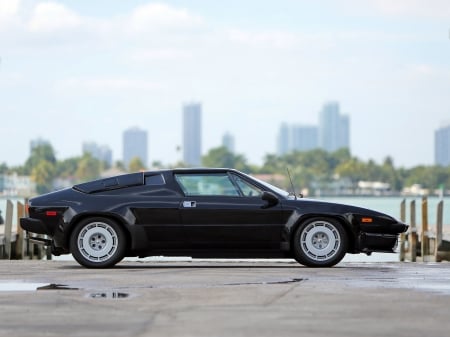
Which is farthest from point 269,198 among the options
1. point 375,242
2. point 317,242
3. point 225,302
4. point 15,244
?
point 15,244

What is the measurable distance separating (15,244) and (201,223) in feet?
67.8

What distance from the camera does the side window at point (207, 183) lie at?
54.7ft

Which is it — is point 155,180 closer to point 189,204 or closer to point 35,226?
point 189,204

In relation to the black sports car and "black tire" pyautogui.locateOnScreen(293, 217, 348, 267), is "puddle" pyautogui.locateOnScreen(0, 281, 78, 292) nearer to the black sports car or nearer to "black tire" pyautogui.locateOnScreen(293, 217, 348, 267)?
the black sports car

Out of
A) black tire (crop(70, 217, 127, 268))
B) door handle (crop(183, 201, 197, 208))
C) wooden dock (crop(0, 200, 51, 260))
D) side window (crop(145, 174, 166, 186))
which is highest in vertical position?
side window (crop(145, 174, 166, 186))

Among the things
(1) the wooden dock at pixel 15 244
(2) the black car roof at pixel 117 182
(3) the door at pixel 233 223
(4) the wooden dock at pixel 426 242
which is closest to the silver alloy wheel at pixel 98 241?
(2) the black car roof at pixel 117 182

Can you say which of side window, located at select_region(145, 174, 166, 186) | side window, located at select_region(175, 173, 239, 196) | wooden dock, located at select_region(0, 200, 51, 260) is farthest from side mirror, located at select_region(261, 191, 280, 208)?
wooden dock, located at select_region(0, 200, 51, 260)

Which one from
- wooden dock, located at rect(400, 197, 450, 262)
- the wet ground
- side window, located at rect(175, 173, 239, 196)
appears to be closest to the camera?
the wet ground

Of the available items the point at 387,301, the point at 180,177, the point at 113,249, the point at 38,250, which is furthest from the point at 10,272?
the point at 38,250

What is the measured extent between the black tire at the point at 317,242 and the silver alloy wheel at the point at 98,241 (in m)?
2.25

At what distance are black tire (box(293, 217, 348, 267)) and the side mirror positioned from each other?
438 mm

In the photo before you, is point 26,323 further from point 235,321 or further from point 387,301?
point 387,301

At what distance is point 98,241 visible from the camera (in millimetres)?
16422

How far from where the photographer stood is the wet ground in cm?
920
